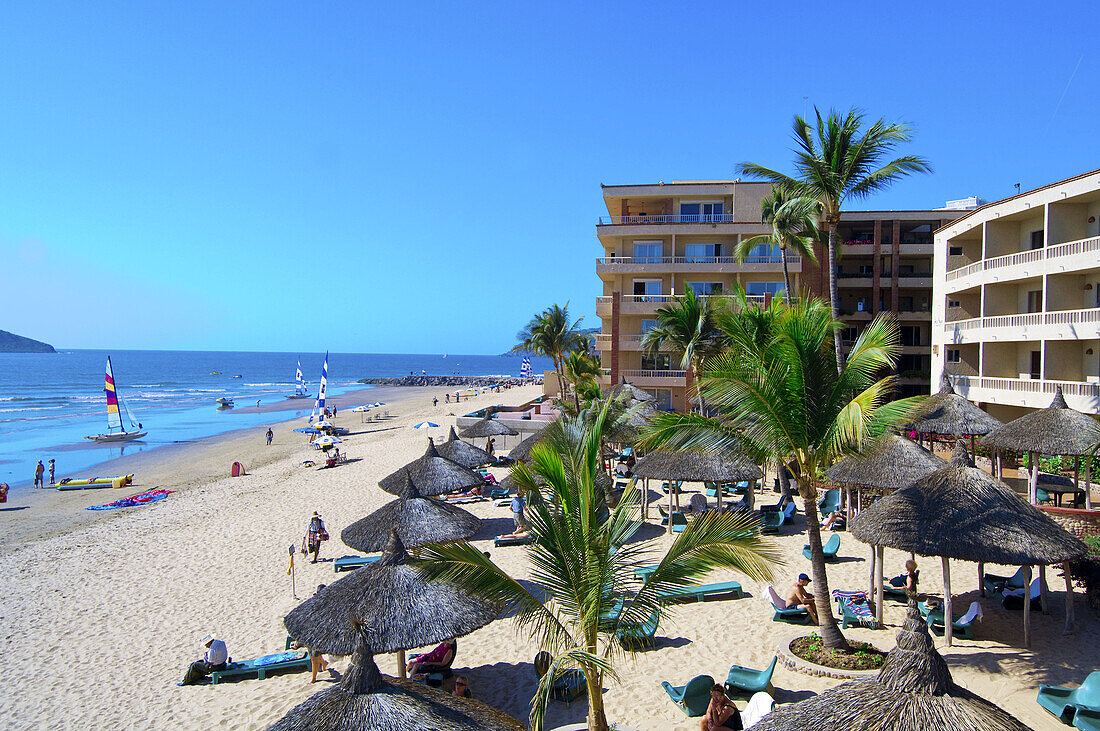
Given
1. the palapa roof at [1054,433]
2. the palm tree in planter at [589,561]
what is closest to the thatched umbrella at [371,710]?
the palm tree in planter at [589,561]

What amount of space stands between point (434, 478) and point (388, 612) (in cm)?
888

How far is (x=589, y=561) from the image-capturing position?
6.75 m

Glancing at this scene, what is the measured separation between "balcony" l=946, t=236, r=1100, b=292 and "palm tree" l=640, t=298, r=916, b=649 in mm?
15716

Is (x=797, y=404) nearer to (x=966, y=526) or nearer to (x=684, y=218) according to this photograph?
(x=966, y=526)

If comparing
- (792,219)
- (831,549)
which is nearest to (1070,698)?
(831,549)

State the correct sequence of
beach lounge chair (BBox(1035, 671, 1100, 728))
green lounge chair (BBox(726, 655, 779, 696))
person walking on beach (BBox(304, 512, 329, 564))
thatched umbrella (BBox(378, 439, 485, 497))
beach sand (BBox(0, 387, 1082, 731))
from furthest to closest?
thatched umbrella (BBox(378, 439, 485, 497)) < person walking on beach (BBox(304, 512, 329, 564)) < beach sand (BBox(0, 387, 1082, 731)) < green lounge chair (BBox(726, 655, 779, 696)) < beach lounge chair (BBox(1035, 671, 1100, 728))

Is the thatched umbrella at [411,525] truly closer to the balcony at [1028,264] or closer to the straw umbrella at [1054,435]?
the straw umbrella at [1054,435]

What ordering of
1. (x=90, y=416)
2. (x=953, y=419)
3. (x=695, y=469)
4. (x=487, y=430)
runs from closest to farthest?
(x=695, y=469), (x=953, y=419), (x=487, y=430), (x=90, y=416)

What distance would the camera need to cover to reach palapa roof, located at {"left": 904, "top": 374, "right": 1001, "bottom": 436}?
1920cm

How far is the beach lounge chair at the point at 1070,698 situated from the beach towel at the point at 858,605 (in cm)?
275

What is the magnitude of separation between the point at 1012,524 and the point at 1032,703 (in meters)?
2.30

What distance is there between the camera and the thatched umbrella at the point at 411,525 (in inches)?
518

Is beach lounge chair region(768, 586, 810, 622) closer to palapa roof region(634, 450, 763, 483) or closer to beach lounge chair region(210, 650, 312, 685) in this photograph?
palapa roof region(634, 450, 763, 483)

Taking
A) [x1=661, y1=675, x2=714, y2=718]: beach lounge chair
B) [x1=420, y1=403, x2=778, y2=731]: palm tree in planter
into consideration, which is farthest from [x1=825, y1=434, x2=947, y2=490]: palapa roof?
[x1=420, y1=403, x2=778, y2=731]: palm tree in planter
